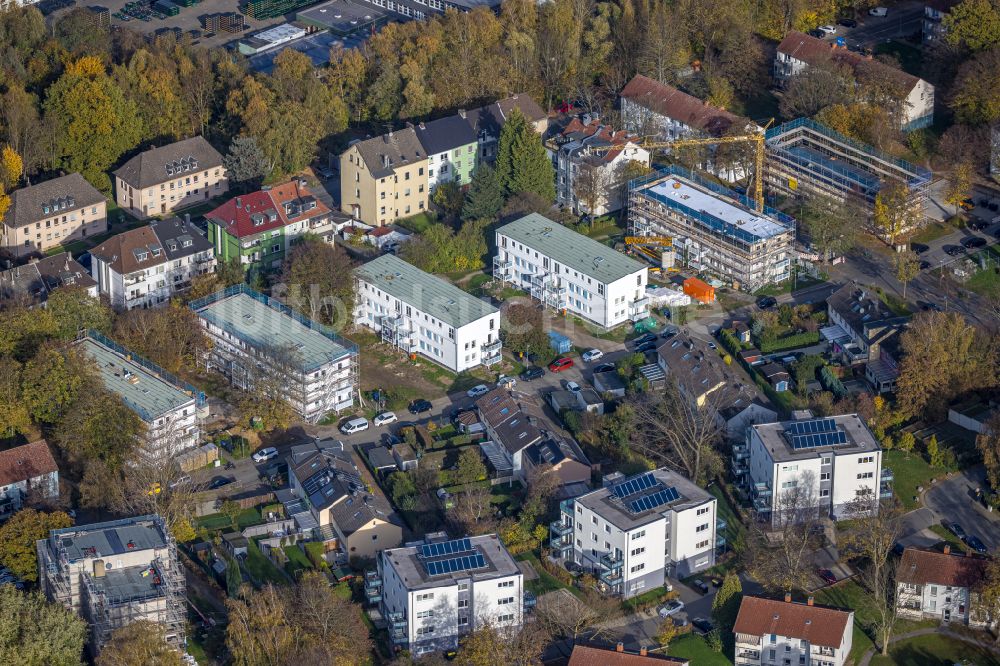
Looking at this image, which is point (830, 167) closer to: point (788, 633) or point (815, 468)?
point (815, 468)

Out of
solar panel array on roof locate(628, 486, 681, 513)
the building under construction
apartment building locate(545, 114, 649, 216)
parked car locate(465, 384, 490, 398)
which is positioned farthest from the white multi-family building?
apartment building locate(545, 114, 649, 216)

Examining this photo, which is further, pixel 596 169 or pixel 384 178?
pixel 596 169

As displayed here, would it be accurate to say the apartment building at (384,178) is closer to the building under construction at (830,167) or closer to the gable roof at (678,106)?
the gable roof at (678,106)

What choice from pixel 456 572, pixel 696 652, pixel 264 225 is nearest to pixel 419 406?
pixel 264 225

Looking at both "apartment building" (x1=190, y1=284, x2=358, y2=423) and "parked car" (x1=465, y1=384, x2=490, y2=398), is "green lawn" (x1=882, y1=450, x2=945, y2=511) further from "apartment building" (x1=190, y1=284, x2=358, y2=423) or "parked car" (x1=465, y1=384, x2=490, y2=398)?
"apartment building" (x1=190, y1=284, x2=358, y2=423)

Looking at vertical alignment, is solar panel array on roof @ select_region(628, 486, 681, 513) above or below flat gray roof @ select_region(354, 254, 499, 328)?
below

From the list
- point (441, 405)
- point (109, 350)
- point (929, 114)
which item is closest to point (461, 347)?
point (441, 405)
